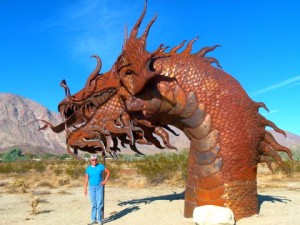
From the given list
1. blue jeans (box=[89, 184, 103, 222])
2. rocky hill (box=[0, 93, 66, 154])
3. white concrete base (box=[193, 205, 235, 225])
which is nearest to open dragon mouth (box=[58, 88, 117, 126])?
blue jeans (box=[89, 184, 103, 222])

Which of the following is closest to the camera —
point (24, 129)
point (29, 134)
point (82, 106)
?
point (82, 106)

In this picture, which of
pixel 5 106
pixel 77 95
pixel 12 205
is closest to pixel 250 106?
pixel 77 95

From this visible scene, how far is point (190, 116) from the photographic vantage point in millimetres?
7676

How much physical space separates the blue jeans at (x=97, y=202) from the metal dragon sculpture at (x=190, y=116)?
1011 millimetres

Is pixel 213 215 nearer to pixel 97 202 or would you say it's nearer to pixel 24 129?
pixel 97 202

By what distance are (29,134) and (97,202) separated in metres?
125

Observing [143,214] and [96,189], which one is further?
[143,214]

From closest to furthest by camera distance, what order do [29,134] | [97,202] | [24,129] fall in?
1. [97,202]
2. [29,134]
3. [24,129]

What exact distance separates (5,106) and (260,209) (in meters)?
147

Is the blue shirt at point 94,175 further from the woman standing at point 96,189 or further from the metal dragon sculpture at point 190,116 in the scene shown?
the metal dragon sculpture at point 190,116

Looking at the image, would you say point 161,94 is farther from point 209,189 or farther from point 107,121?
point 209,189

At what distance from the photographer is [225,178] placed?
7.46m

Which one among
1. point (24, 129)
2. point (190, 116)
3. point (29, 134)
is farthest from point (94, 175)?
point (24, 129)

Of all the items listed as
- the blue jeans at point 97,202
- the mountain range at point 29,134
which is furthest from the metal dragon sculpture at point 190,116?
the mountain range at point 29,134
